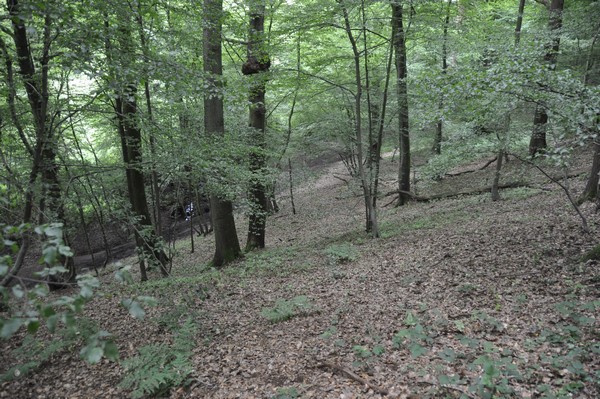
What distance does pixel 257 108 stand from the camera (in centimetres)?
983

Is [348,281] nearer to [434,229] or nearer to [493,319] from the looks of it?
[493,319]

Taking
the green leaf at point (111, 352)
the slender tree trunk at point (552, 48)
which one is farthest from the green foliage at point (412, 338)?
the slender tree trunk at point (552, 48)

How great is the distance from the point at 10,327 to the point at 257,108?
28.8 feet

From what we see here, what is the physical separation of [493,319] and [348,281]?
110 inches

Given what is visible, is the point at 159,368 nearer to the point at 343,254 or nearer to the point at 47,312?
the point at 47,312

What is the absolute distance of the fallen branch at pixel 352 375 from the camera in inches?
141

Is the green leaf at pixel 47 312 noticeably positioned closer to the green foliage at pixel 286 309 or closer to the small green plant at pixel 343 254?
the green foliage at pixel 286 309

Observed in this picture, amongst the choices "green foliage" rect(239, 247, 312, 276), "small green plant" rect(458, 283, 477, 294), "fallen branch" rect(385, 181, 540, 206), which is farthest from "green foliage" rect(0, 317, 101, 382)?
"fallen branch" rect(385, 181, 540, 206)

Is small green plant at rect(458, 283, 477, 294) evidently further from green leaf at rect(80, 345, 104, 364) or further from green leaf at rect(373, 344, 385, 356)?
green leaf at rect(80, 345, 104, 364)

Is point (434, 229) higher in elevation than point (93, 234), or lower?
higher

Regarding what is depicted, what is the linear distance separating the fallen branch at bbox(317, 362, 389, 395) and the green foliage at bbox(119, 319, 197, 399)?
160 centimetres

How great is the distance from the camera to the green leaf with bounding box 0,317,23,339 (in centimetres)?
152

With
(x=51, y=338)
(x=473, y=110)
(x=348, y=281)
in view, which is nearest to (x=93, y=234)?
(x=51, y=338)

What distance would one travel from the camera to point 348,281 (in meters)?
Result: 6.81
